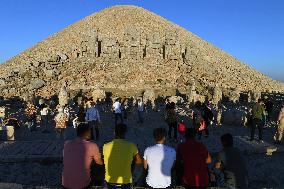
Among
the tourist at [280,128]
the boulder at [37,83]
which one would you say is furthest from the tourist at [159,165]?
the boulder at [37,83]

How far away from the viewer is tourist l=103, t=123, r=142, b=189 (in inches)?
248

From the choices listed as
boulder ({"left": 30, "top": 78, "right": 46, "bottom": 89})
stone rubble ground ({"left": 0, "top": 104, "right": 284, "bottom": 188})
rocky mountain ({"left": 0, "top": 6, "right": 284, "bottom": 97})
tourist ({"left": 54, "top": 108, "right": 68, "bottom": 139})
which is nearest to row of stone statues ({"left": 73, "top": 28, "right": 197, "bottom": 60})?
rocky mountain ({"left": 0, "top": 6, "right": 284, "bottom": 97})

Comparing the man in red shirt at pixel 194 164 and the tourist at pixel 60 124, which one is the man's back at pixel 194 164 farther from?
the tourist at pixel 60 124

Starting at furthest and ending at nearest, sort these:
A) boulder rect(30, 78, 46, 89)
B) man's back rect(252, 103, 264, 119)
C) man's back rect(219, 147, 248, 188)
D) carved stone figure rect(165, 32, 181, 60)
Result: carved stone figure rect(165, 32, 181, 60)
boulder rect(30, 78, 46, 89)
man's back rect(252, 103, 264, 119)
man's back rect(219, 147, 248, 188)

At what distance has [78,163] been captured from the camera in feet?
20.8

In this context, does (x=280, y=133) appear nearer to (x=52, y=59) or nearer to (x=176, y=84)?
(x=176, y=84)

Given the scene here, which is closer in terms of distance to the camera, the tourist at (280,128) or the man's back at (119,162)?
the man's back at (119,162)

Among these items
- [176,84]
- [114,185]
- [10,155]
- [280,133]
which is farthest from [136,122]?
[176,84]

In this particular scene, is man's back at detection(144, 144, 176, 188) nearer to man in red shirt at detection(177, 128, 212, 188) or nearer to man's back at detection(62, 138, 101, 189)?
man in red shirt at detection(177, 128, 212, 188)

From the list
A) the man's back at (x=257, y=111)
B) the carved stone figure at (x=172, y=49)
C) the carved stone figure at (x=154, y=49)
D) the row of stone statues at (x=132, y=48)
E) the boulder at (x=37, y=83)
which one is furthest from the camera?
the carved stone figure at (x=172, y=49)

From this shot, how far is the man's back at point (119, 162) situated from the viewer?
20.6 ft

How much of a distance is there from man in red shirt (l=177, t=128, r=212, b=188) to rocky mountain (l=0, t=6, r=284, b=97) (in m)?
43.8

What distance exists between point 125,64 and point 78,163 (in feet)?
198

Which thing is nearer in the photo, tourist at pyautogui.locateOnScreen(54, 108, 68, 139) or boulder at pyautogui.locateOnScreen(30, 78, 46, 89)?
tourist at pyautogui.locateOnScreen(54, 108, 68, 139)
